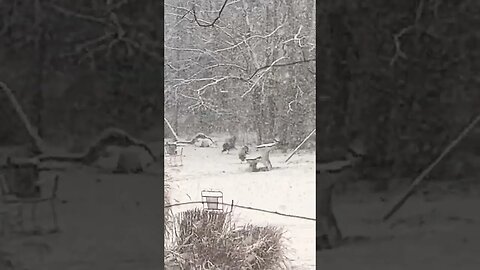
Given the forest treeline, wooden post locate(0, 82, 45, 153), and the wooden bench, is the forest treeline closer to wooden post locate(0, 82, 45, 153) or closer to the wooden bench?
the wooden bench

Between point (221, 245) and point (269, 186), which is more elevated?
point (269, 186)

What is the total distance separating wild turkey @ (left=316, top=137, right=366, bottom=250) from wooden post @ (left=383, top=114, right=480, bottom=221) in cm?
10

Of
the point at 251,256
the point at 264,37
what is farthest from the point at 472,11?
the point at 251,256

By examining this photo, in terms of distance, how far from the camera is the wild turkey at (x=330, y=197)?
1.01 m

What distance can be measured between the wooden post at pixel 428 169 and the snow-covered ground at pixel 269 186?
0.48 feet

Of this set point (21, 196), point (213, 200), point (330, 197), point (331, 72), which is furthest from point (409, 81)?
point (21, 196)

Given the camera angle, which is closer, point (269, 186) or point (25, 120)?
point (25, 120)

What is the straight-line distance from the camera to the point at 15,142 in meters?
0.97

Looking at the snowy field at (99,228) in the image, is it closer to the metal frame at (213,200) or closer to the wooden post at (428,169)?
the metal frame at (213,200)

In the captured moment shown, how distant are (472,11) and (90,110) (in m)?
0.69

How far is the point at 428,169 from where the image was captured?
102 centimetres

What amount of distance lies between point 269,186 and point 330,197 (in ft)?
0.40

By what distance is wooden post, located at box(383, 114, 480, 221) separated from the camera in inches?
40.1

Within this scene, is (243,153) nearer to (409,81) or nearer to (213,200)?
(213,200)
